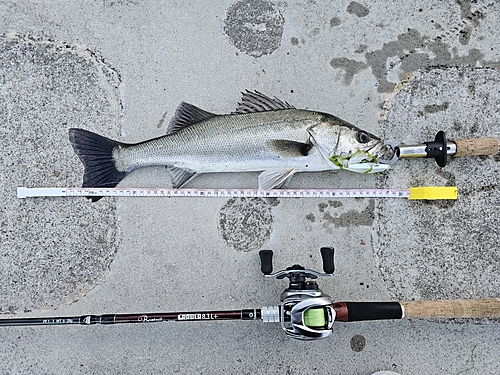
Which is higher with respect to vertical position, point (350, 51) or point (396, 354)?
point (350, 51)

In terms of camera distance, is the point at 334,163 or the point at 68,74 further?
the point at 68,74

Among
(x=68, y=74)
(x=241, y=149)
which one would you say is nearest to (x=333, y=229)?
(x=241, y=149)

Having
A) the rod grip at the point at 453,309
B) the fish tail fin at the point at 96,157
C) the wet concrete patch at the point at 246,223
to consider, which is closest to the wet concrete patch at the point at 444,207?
the rod grip at the point at 453,309

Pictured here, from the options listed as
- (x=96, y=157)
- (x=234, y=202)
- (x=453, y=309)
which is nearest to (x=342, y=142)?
(x=234, y=202)

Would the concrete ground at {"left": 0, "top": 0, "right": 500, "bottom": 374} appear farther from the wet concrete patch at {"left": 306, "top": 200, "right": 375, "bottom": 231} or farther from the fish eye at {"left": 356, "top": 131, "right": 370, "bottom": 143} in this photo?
the fish eye at {"left": 356, "top": 131, "right": 370, "bottom": 143}

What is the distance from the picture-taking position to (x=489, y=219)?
9.88 feet

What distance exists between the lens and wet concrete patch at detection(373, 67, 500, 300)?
2961 millimetres

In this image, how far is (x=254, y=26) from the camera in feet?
10.2

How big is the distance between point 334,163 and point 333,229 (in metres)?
0.45

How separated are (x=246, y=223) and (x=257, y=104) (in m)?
0.76

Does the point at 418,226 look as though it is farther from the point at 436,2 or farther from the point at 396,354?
the point at 436,2

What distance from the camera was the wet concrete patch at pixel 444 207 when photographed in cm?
296

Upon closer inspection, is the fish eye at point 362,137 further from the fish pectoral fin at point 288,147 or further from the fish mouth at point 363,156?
the fish pectoral fin at point 288,147

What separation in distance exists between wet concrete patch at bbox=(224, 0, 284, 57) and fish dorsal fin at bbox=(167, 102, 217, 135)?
0.54 metres
